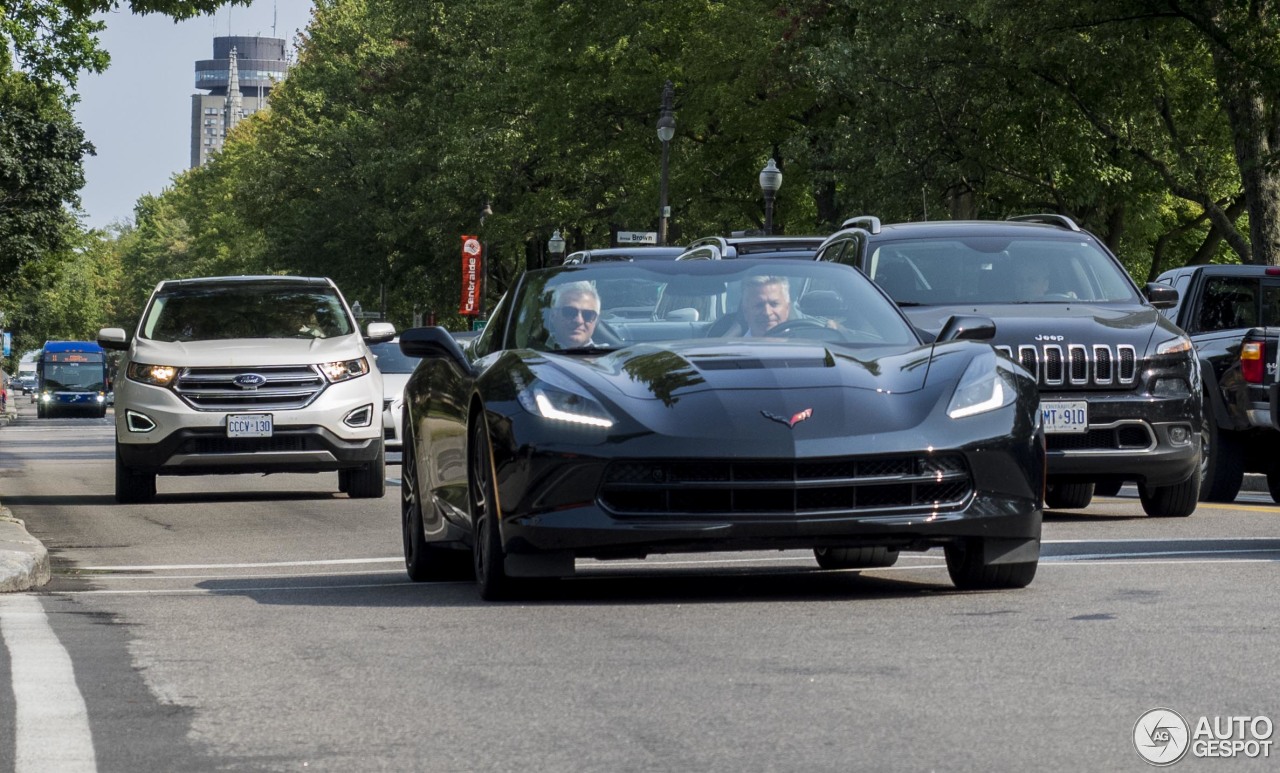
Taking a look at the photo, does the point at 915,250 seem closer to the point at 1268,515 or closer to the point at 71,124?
the point at 1268,515

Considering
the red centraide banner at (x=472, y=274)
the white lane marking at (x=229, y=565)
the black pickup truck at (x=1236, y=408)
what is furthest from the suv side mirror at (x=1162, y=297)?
the red centraide banner at (x=472, y=274)

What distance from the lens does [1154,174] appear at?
1443 inches

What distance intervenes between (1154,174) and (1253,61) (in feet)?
21.8

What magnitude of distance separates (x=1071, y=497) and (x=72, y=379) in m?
75.4

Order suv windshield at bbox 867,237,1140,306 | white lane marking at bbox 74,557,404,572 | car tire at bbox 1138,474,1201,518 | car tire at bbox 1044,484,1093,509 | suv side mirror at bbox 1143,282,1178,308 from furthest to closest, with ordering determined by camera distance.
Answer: car tire at bbox 1044,484,1093,509 < suv windshield at bbox 867,237,1140,306 < suv side mirror at bbox 1143,282,1178,308 < car tire at bbox 1138,474,1201,518 < white lane marking at bbox 74,557,404,572

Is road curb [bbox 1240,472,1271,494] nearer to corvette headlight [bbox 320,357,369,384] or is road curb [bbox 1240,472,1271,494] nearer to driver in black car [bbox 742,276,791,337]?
corvette headlight [bbox 320,357,369,384]

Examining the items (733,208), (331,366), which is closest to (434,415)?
(331,366)

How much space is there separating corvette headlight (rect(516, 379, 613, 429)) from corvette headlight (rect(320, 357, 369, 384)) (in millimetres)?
9484

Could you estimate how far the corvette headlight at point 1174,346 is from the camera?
13.1 m

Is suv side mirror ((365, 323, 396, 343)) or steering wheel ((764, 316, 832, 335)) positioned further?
suv side mirror ((365, 323, 396, 343))

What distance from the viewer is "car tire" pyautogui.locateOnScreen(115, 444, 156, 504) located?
1780 cm

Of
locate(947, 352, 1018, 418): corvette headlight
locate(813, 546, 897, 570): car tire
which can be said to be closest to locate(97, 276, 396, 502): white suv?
locate(813, 546, 897, 570): car tire

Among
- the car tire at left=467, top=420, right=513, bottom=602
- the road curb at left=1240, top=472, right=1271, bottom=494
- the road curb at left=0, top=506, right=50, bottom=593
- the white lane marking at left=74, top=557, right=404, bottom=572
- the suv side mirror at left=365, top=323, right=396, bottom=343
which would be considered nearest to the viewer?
the car tire at left=467, top=420, right=513, bottom=602

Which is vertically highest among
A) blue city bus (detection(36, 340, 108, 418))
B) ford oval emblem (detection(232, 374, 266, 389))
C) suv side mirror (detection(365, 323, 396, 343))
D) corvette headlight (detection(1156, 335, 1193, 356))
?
corvette headlight (detection(1156, 335, 1193, 356))
